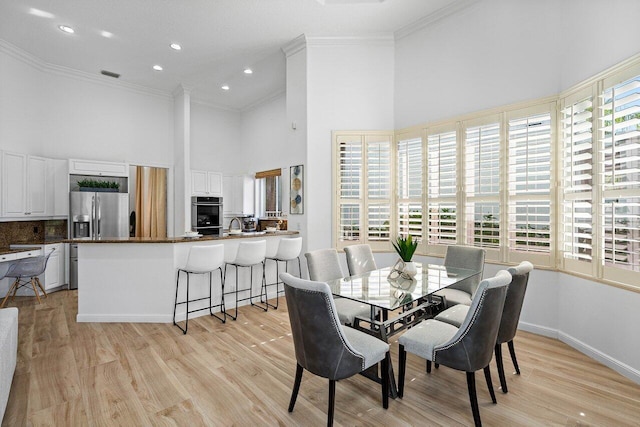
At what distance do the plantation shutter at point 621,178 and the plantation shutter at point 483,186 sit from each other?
3.31ft

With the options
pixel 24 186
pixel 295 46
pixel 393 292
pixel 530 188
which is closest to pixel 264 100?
pixel 295 46

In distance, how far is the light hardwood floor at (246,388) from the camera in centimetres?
212

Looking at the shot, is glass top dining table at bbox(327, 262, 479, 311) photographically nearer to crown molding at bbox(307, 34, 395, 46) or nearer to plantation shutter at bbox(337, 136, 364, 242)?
plantation shutter at bbox(337, 136, 364, 242)

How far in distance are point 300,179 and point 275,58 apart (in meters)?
2.22

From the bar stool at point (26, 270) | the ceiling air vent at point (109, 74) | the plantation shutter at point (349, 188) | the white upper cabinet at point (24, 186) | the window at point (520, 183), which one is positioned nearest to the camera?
the window at point (520, 183)

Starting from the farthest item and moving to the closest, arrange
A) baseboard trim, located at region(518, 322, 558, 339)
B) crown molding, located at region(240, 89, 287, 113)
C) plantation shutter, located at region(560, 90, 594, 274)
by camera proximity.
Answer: crown molding, located at region(240, 89, 287, 113)
baseboard trim, located at region(518, 322, 558, 339)
plantation shutter, located at region(560, 90, 594, 274)

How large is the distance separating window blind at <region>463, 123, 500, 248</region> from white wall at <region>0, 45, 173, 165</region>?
5.76 metres

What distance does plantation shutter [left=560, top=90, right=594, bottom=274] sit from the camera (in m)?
2.98

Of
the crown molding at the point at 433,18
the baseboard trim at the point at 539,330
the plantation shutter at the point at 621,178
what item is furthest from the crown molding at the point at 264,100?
the baseboard trim at the point at 539,330

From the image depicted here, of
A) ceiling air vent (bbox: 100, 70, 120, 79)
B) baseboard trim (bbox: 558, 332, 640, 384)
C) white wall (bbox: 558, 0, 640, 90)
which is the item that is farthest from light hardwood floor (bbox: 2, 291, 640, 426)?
ceiling air vent (bbox: 100, 70, 120, 79)

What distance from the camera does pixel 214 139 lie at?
744 centimetres

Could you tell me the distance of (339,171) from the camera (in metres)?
4.76

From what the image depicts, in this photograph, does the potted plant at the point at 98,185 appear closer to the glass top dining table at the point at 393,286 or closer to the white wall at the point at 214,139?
the white wall at the point at 214,139

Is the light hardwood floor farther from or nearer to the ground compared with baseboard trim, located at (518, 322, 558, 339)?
nearer to the ground
